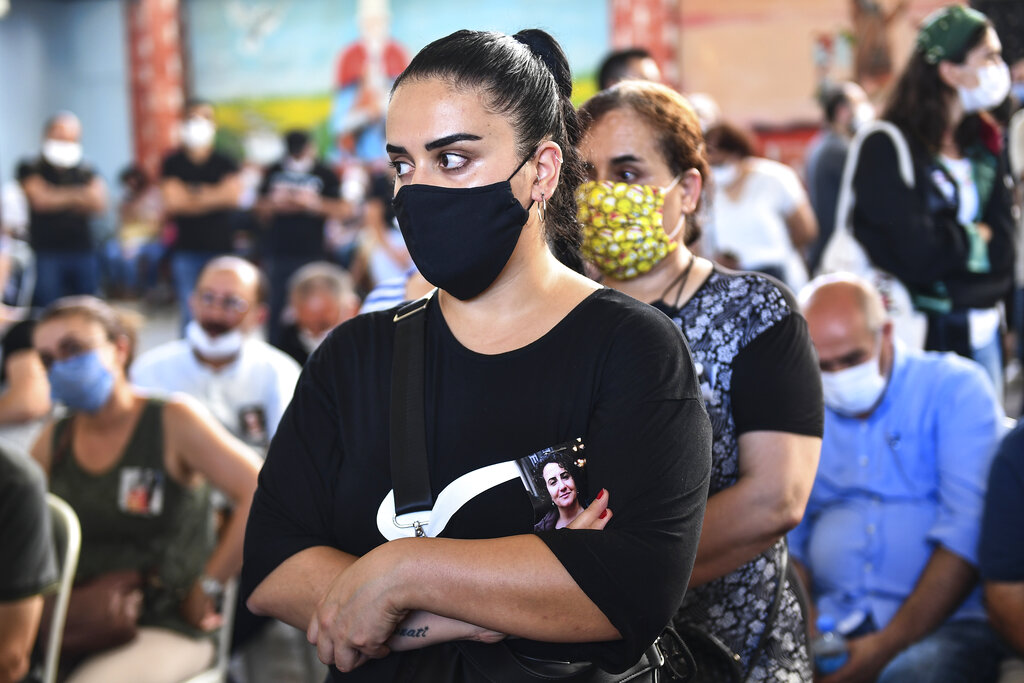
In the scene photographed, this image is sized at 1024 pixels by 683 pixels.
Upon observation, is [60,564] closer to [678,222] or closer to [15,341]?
[678,222]

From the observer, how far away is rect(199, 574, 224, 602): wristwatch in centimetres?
283

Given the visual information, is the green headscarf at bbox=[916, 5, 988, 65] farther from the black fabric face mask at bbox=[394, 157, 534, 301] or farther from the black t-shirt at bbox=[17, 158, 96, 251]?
the black t-shirt at bbox=[17, 158, 96, 251]

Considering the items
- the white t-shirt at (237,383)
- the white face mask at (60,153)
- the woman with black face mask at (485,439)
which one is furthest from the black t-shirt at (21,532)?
the white face mask at (60,153)

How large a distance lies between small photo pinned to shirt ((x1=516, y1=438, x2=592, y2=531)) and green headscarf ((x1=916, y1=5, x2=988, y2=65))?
2.26 metres

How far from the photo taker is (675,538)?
128 centimetres

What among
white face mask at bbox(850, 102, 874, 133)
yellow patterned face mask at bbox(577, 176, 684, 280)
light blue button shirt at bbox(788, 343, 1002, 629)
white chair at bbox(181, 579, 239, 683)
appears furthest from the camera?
white face mask at bbox(850, 102, 874, 133)

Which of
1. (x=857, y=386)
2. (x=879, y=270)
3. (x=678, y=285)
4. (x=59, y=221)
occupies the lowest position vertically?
(x=59, y=221)

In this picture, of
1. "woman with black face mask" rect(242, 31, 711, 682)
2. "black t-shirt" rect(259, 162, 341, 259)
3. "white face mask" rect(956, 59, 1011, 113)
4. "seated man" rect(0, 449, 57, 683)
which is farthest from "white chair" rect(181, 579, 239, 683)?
"black t-shirt" rect(259, 162, 341, 259)

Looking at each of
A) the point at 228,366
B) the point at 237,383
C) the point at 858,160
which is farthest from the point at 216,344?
the point at 858,160

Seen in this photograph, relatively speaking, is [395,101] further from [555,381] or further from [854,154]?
[854,154]

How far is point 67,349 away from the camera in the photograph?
3057 millimetres

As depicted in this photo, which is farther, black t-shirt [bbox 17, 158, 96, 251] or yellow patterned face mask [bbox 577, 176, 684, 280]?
black t-shirt [bbox 17, 158, 96, 251]

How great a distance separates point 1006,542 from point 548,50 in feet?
5.06

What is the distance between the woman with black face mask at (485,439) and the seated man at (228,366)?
95.2 inches
